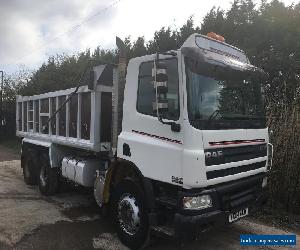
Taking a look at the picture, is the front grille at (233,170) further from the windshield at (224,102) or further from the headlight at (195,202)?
the windshield at (224,102)

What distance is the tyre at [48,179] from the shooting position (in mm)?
8148

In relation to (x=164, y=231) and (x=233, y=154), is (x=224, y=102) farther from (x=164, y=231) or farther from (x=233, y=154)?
(x=164, y=231)

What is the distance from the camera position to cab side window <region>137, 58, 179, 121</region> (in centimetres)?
454

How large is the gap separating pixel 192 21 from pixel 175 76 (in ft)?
55.5

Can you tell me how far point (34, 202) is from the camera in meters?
7.71

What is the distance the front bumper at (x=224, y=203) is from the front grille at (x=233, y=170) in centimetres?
15

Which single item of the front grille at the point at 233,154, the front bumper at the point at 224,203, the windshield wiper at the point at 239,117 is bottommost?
the front bumper at the point at 224,203

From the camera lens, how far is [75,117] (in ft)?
23.1

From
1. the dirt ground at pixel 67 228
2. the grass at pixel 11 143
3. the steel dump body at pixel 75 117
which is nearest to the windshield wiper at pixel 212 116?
the dirt ground at pixel 67 228

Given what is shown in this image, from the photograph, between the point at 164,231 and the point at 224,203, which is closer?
the point at 164,231

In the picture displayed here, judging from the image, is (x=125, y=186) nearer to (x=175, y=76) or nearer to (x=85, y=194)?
(x=175, y=76)

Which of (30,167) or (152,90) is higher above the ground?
(152,90)

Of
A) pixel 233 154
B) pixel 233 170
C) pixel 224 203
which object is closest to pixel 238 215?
pixel 224 203

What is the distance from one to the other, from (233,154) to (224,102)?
0.72m
